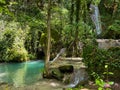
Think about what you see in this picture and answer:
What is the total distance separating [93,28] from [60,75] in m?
8.24

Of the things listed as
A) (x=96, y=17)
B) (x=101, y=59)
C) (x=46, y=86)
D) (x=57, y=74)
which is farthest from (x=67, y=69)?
(x=96, y=17)

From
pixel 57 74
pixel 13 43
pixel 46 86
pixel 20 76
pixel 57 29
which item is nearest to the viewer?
pixel 46 86

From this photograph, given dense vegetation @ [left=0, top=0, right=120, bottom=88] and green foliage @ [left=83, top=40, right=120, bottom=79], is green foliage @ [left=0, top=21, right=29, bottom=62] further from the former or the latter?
green foliage @ [left=83, top=40, right=120, bottom=79]

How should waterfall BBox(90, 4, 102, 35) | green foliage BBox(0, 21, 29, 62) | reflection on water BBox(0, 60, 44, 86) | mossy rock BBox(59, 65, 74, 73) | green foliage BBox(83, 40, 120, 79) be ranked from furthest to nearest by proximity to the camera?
1. green foliage BBox(0, 21, 29, 62)
2. waterfall BBox(90, 4, 102, 35)
3. reflection on water BBox(0, 60, 44, 86)
4. mossy rock BBox(59, 65, 74, 73)
5. green foliage BBox(83, 40, 120, 79)

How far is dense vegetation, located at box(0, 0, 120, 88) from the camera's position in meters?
8.55

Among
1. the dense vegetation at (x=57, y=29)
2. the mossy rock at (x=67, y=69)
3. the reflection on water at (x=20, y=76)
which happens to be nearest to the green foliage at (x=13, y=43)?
the dense vegetation at (x=57, y=29)

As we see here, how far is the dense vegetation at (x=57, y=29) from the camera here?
8.55 m

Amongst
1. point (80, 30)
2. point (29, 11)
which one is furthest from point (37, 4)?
point (80, 30)

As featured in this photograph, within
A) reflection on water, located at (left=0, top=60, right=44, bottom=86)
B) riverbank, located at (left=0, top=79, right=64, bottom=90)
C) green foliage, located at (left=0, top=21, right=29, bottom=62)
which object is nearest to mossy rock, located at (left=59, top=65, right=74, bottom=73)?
riverbank, located at (left=0, top=79, right=64, bottom=90)

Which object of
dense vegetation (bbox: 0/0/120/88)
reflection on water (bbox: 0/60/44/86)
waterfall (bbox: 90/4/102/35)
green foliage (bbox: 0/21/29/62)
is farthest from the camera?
green foliage (bbox: 0/21/29/62)

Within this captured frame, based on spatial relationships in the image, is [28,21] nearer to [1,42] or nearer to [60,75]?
[60,75]

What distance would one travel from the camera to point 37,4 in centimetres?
1662

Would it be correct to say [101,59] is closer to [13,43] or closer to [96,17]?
[96,17]

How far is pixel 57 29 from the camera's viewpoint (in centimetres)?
2019
